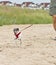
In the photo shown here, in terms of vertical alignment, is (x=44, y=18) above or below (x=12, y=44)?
below

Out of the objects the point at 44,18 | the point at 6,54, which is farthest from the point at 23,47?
the point at 44,18

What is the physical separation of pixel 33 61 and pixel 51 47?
7.11 ft

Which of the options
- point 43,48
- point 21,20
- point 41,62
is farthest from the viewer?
point 21,20

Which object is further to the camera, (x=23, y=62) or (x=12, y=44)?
(x=12, y=44)

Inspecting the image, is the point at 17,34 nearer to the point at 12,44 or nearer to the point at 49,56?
the point at 12,44

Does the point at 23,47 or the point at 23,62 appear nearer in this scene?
the point at 23,62

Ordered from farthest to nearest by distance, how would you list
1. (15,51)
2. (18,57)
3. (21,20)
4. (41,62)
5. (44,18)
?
(44,18) < (21,20) < (15,51) < (18,57) < (41,62)

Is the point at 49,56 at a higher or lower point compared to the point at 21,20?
higher

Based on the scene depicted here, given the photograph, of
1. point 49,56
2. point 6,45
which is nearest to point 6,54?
point 49,56

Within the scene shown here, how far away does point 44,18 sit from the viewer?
25.1 metres

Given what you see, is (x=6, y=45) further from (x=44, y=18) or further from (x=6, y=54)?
(x=44, y=18)

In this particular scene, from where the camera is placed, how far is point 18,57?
7.76 metres

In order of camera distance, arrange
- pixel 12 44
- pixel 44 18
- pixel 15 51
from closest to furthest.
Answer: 1. pixel 15 51
2. pixel 12 44
3. pixel 44 18

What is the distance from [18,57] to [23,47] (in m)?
1.65
